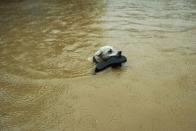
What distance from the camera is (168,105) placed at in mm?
3070

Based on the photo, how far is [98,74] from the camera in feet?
12.1

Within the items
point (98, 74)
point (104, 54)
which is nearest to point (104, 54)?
point (104, 54)

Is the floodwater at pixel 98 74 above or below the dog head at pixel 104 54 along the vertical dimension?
below

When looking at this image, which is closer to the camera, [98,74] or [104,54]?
[98,74]

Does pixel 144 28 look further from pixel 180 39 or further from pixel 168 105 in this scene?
pixel 168 105

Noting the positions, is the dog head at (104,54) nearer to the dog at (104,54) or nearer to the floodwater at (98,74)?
the dog at (104,54)

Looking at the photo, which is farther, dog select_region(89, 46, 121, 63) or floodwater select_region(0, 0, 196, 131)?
dog select_region(89, 46, 121, 63)

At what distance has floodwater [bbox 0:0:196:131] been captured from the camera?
9.55ft

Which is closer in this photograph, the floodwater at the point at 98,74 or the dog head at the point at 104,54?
the floodwater at the point at 98,74

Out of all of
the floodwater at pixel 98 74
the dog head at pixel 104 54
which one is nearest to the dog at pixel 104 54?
the dog head at pixel 104 54

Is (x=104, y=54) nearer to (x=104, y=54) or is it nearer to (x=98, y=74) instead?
(x=104, y=54)

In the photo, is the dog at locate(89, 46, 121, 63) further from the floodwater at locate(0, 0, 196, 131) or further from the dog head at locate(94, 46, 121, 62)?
the floodwater at locate(0, 0, 196, 131)

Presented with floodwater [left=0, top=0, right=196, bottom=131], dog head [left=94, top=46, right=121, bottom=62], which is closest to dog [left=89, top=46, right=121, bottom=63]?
dog head [left=94, top=46, right=121, bottom=62]

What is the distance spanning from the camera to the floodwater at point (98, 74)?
2910mm
